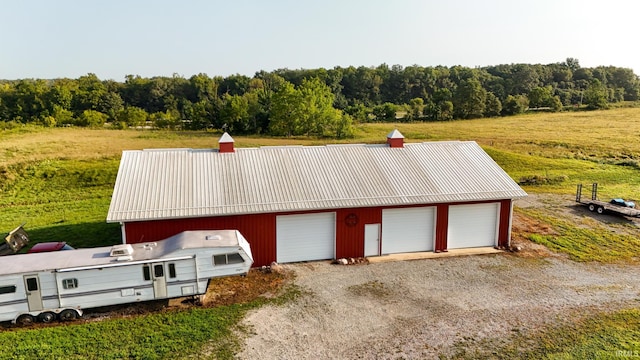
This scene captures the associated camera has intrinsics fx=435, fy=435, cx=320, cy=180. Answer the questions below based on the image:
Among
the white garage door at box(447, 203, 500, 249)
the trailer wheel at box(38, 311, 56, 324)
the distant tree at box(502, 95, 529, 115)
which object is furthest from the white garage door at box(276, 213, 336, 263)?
the distant tree at box(502, 95, 529, 115)

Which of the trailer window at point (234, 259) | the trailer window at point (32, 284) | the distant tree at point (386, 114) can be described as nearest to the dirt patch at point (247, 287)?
the trailer window at point (234, 259)

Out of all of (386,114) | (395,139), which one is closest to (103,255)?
(395,139)

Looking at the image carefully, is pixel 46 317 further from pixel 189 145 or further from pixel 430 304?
pixel 189 145

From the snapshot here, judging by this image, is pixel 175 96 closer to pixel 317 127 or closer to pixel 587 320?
pixel 317 127

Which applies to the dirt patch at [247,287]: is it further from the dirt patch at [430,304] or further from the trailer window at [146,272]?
the trailer window at [146,272]

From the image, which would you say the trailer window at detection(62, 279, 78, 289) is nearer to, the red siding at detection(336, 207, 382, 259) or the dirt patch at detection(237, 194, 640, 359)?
the dirt patch at detection(237, 194, 640, 359)

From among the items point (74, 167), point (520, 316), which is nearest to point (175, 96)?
point (74, 167)

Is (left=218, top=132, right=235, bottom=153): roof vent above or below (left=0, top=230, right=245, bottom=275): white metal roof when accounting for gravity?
above
